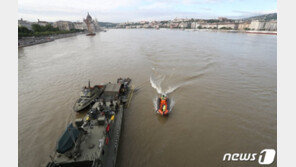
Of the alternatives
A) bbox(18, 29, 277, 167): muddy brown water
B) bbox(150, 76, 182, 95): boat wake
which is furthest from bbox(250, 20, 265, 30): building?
bbox(150, 76, 182, 95): boat wake

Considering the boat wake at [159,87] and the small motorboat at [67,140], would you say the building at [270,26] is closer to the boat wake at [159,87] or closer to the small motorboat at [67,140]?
the boat wake at [159,87]

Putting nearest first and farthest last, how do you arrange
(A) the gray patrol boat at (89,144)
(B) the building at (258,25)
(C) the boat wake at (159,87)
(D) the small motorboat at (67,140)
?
(D) the small motorboat at (67,140)
(A) the gray patrol boat at (89,144)
(C) the boat wake at (159,87)
(B) the building at (258,25)

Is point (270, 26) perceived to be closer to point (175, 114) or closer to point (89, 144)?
point (175, 114)

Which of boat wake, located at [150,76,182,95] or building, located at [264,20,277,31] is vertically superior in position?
building, located at [264,20,277,31]

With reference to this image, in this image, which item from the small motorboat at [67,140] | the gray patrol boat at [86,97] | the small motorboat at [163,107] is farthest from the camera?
the gray patrol boat at [86,97]

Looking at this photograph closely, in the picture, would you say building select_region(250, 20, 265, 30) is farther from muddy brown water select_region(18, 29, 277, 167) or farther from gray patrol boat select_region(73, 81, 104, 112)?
gray patrol boat select_region(73, 81, 104, 112)

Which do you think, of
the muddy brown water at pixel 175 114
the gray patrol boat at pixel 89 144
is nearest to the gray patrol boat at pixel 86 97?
the muddy brown water at pixel 175 114

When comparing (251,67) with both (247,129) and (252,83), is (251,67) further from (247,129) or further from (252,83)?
(247,129)

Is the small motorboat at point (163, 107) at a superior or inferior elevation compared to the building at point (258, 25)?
inferior

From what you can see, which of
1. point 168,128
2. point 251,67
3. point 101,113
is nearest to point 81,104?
point 101,113
